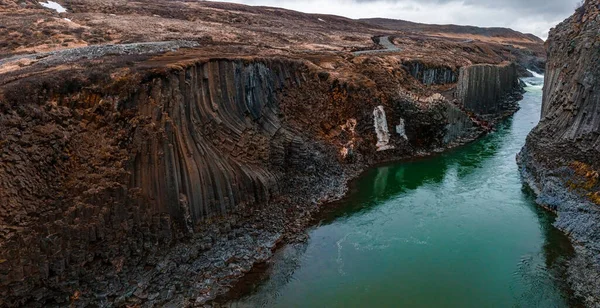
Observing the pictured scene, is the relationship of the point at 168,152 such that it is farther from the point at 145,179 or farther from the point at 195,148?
the point at 195,148

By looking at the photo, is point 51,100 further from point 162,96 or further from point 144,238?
point 144,238

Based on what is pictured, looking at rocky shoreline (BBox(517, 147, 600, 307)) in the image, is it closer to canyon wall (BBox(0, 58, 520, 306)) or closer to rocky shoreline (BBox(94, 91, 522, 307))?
rocky shoreline (BBox(94, 91, 522, 307))

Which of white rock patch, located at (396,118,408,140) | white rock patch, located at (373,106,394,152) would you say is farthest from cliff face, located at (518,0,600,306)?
white rock patch, located at (373,106,394,152)

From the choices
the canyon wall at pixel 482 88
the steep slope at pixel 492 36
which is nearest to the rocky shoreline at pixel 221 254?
the canyon wall at pixel 482 88

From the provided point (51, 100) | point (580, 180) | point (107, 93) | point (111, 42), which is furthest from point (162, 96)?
point (580, 180)

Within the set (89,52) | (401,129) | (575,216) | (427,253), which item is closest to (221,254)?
(427,253)
